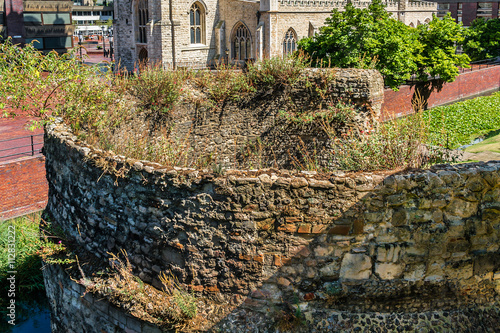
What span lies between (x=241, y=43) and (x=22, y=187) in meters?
26.5

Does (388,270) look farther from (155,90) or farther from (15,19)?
(15,19)

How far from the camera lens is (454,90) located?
90.6 ft

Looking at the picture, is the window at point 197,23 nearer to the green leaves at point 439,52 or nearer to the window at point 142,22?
the window at point 142,22

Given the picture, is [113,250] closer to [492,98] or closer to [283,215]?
[283,215]

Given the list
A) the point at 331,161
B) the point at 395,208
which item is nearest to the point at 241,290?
the point at 395,208

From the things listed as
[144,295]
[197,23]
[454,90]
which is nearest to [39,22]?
[197,23]

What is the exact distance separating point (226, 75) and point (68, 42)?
1254 inches

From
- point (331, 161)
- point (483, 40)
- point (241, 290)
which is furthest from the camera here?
point (483, 40)

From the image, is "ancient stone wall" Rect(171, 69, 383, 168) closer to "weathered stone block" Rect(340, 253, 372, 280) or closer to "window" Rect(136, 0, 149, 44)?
"weathered stone block" Rect(340, 253, 372, 280)

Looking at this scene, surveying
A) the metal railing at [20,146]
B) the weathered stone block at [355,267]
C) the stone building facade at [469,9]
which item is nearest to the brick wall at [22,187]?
the metal railing at [20,146]

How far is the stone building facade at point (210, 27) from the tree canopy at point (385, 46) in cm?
1159

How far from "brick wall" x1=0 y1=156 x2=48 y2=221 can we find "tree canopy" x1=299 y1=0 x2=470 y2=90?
11626 millimetres

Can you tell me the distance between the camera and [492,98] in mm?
26109

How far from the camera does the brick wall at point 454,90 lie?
74.6ft
